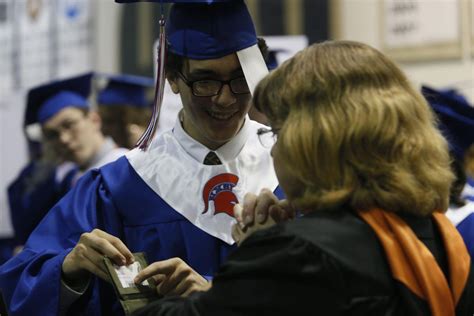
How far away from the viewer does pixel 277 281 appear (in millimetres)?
1586

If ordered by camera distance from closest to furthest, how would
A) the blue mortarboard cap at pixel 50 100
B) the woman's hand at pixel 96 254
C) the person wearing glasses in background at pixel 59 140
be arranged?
the woman's hand at pixel 96 254, the person wearing glasses in background at pixel 59 140, the blue mortarboard cap at pixel 50 100

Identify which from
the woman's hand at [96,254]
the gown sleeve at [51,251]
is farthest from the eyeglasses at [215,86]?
the woman's hand at [96,254]

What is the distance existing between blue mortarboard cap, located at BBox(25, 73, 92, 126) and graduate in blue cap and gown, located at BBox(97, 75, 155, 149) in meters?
0.13

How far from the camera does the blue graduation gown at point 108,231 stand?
2.19m

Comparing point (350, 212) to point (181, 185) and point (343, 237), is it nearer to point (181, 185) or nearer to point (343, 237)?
point (343, 237)

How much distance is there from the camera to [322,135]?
1.64m

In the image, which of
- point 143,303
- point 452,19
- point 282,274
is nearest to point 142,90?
point 452,19

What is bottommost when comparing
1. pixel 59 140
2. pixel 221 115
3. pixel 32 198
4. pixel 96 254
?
pixel 32 198

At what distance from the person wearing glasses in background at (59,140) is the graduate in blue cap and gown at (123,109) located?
0.07 metres

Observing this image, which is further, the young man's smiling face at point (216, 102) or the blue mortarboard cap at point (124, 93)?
the blue mortarboard cap at point (124, 93)

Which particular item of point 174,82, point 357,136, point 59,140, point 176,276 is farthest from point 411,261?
point 59,140

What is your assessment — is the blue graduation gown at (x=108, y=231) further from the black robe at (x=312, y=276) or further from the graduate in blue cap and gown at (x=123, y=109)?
the graduate in blue cap and gown at (x=123, y=109)

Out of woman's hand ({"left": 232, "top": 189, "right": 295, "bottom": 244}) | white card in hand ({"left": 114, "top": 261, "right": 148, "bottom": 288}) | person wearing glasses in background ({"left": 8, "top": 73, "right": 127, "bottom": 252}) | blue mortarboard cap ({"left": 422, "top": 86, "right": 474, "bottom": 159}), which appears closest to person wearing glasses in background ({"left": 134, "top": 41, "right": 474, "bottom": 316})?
woman's hand ({"left": 232, "top": 189, "right": 295, "bottom": 244})

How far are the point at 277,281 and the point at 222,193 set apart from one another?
2.56ft
